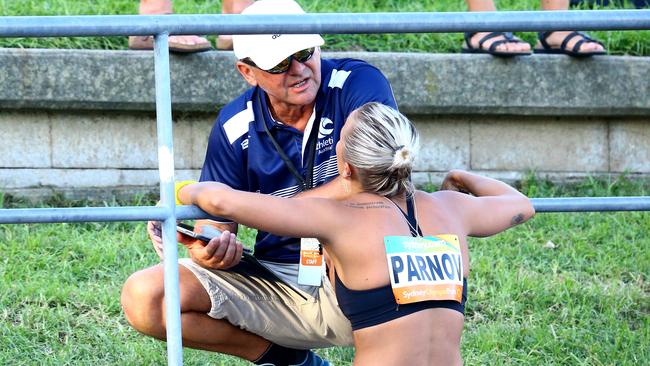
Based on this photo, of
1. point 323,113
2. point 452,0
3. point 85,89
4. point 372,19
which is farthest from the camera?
point 452,0

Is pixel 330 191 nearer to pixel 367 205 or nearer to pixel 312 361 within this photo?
pixel 367 205

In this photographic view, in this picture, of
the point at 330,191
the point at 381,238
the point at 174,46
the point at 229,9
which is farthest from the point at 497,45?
the point at 381,238

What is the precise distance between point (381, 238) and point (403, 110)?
8.92 feet

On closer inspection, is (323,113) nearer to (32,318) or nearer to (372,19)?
(372,19)

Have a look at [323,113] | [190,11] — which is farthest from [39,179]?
[323,113]

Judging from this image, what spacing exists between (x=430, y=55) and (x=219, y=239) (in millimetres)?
2644

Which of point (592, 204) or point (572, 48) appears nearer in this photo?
point (592, 204)

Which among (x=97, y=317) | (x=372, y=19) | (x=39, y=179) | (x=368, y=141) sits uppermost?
(x=372, y=19)

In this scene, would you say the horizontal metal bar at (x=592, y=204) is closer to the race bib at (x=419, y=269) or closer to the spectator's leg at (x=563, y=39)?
the race bib at (x=419, y=269)

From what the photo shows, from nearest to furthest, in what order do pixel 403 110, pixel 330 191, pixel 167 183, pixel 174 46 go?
pixel 167 183, pixel 330 191, pixel 174 46, pixel 403 110

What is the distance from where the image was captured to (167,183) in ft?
8.79

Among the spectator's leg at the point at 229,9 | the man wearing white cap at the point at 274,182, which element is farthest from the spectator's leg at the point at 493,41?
the man wearing white cap at the point at 274,182

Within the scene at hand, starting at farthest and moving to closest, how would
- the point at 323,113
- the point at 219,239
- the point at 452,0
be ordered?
the point at 452,0 < the point at 323,113 < the point at 219,239

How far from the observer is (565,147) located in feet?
19.0
